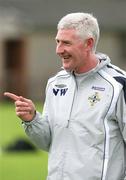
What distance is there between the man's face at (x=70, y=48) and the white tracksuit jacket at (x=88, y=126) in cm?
15

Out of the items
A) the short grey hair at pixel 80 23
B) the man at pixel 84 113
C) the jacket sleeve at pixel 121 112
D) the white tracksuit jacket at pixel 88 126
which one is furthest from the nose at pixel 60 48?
the jacket sleeve at pixel 121 112

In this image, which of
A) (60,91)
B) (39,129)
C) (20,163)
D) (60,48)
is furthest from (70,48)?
(20,163)

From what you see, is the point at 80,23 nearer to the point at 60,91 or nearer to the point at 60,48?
the point at 60,48

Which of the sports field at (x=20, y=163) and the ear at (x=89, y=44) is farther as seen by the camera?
the sports field at (x=20, y=163)

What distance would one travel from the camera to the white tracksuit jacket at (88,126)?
21.3ft

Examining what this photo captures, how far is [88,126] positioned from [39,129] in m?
0.44

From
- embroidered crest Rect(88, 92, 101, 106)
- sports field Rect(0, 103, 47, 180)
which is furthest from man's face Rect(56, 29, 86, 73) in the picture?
sports field Rect(0, 103, 47, 180)

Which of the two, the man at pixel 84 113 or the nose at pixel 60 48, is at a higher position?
the nose at pixel 60 48

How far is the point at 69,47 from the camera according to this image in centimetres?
653

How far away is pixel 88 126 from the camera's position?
21.3 ft

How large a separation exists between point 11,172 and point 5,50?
3016cm

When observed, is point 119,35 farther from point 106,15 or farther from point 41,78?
point 41,78

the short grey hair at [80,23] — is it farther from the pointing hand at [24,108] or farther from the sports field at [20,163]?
the sports field at [20,163]

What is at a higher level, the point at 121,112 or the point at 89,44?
the point at 89,44
